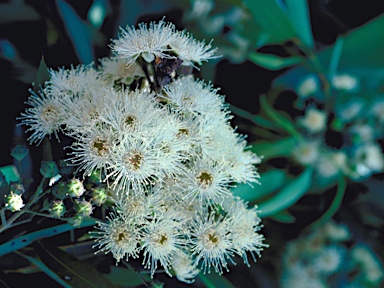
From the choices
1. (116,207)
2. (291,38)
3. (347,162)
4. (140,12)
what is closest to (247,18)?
(291,38)

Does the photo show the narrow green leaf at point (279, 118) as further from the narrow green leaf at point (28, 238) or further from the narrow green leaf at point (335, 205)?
the narrow green leaf at point (28, 238)

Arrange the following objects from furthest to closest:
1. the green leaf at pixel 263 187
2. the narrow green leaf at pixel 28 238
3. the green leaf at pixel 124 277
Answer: the green leaf at pixel 263 187 → the green leaf at pixel 124 277 → the narrow green leaf at pixel 28 238

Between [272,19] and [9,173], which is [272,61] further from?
[9,173]

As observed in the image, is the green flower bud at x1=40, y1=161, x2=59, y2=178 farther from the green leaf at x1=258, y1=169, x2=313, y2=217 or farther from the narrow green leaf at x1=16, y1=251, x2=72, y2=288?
the green leaf at x1=258, y1=169, x2=313, y2=217

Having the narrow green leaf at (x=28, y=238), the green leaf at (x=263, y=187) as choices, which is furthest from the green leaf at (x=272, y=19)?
the narrow green leaf at (x=28, y=238)

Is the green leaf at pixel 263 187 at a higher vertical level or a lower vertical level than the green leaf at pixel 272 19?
lower

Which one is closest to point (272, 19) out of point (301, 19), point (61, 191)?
point (301, 19)

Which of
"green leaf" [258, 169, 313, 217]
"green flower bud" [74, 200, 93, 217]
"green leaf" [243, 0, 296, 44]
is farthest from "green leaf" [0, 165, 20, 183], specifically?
"green leaf" [243, 0, 296, 44]
